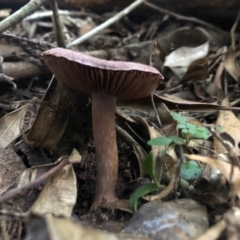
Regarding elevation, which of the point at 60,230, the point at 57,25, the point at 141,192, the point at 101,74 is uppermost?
the point at 57,25

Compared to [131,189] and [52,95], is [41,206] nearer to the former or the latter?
[131,189]

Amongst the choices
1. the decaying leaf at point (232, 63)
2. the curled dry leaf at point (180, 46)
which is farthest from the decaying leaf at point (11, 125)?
the decaying leaf at point (232, 63)

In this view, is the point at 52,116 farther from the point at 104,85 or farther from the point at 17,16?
the point at 17,16

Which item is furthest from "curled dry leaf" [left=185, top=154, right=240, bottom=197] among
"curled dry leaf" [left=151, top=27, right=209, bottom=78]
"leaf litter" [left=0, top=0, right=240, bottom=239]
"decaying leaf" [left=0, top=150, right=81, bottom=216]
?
"curled dry leaf" [left=151, top=27, right=209, bottom=78]

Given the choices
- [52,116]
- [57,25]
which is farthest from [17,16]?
[52,116]

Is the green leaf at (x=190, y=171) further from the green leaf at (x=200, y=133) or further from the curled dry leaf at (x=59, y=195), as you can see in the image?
the curled dry leaf at (x=59, y=195)

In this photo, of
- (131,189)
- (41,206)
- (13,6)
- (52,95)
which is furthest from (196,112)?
(13,6)
